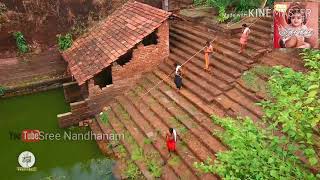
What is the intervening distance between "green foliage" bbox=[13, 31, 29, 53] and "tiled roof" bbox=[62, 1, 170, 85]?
2.68 metres

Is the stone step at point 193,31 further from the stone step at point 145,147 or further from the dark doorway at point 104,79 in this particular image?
the stone step at point 145,147

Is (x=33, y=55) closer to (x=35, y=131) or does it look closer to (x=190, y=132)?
(x=35, y=131)

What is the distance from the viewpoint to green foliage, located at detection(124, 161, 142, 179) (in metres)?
10.3

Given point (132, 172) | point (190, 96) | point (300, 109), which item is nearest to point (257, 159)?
point (300, 109)

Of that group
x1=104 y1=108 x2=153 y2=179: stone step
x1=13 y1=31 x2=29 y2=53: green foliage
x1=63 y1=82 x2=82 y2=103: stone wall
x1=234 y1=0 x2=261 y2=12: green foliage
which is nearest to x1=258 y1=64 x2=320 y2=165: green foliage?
x1=104 y1=108 x2=153 y2=179: stone step

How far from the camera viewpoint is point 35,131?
541 inches

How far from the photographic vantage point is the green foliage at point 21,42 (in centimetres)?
1683

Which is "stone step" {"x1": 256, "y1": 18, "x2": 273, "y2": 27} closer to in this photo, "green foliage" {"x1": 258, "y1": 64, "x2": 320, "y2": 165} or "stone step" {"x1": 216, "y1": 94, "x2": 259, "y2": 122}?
"stone step" {"x1": 216, "y1": 94, "x2": 259, "y2": 122}

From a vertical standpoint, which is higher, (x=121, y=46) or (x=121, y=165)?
(x=121, y=46)

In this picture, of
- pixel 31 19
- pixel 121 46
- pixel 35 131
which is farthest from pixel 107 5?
pixel 35 131

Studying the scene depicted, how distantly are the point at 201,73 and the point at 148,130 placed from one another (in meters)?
3.34

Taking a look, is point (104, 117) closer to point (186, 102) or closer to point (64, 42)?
point (186, 102)

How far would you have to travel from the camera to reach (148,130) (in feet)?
38.4

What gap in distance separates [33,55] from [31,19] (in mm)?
1871
